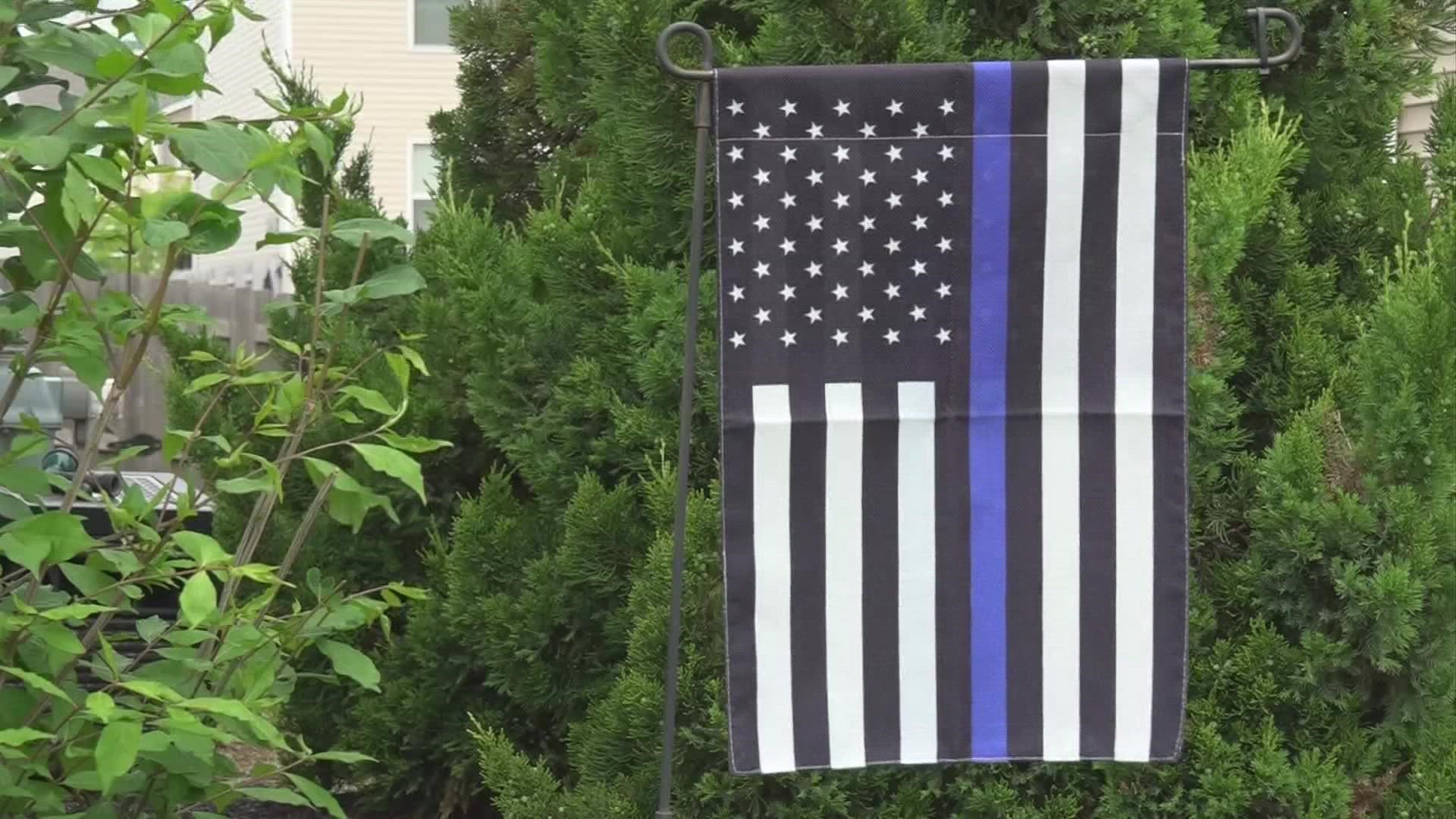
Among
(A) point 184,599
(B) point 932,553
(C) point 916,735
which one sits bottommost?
(C) point 916,735

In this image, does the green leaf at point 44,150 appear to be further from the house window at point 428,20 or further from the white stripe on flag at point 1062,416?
the house window at point 428,20

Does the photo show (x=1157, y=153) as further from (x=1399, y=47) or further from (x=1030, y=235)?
(x=1399, y=47)

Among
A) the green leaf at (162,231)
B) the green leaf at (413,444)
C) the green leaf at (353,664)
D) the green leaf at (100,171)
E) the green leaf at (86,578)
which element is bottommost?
the green leaf at (353,664)

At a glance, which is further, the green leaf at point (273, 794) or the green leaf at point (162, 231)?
the green leaf at point (273, 794)

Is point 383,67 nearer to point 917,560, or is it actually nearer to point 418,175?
point 418,175

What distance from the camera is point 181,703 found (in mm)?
2689

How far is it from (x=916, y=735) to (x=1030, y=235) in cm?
115

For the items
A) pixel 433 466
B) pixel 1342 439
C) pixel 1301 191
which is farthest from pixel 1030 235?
pixel 433 466

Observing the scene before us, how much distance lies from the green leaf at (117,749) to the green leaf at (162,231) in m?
0.74

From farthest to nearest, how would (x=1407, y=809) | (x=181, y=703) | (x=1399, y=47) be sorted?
(x=1399, y=47) → (x=1407, y=809) → (x=181, y=703)

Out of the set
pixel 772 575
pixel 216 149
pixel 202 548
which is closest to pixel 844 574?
pixel 772 575

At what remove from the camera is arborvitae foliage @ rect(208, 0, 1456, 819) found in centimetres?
429

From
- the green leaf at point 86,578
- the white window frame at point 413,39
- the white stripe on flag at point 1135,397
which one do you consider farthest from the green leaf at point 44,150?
the white window frame at point 413,39

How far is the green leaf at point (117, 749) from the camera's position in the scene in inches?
104
